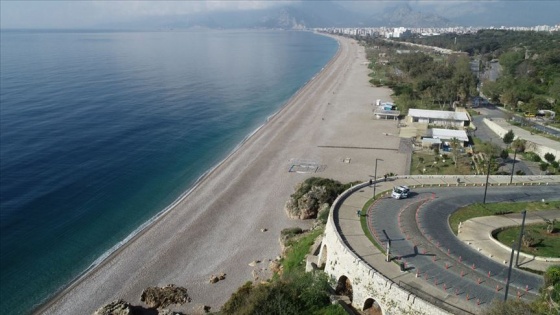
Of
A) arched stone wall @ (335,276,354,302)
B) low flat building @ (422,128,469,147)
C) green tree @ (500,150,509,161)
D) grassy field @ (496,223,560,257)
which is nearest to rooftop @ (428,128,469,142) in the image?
low flat building @ (422,128,469,147)

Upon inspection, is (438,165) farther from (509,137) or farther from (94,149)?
(94,149)

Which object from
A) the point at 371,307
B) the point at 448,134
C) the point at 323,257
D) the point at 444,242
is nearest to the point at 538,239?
the point at 444,242

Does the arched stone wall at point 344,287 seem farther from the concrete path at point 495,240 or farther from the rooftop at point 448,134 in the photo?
the rooftop at point 448,134

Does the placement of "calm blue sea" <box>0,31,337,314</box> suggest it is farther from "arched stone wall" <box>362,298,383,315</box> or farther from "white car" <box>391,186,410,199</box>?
"white car" <box>391,186,410,199</box>

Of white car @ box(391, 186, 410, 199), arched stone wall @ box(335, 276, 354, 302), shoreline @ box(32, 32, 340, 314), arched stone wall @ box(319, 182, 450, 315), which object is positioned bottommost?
shoreline @ box(32, 32, 340, 314)

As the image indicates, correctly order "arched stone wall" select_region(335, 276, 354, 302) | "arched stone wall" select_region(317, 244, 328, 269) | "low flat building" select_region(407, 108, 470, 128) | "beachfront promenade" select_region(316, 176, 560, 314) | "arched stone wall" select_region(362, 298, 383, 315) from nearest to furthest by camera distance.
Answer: "beachfront promenade" select_region(316, 176, 560, 314) < "arched stone wall" select_region(362, 298, 383, 315) < "arched stone wall" select_region(335, 276, 354, 302) < "arched stone wall" select_region(317, 244, 328, 269) < "low flat building" select_region(407, 108, 470, 128)

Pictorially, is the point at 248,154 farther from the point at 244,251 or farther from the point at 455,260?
the point at 455,260

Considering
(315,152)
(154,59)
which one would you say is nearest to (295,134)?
(315,152)
